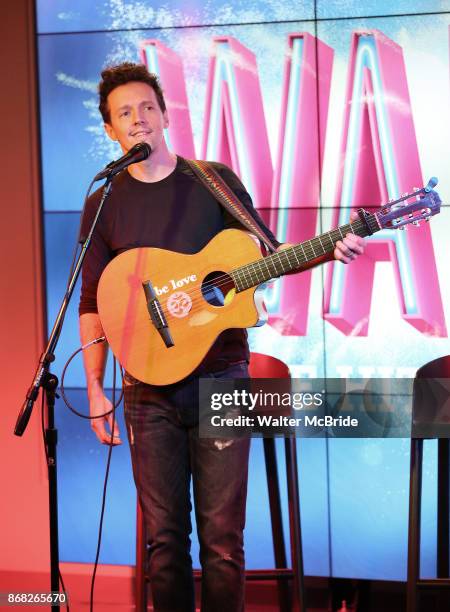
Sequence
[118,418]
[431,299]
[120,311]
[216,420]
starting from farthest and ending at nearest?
[118,418] → [431,299] → [120,311] → [216,420]

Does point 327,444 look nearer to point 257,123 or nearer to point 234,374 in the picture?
point 234,374

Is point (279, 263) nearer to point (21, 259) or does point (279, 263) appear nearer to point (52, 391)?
point (52, 391)

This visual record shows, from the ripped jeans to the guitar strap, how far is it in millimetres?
377

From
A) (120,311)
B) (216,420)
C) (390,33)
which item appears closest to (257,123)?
(390,33)

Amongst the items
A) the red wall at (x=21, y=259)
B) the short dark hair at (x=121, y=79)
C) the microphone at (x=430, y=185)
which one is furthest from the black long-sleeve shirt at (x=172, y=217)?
the red wall at (x=21, y=259)

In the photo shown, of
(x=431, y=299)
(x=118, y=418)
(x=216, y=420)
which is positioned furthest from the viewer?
(x=118, y=418)

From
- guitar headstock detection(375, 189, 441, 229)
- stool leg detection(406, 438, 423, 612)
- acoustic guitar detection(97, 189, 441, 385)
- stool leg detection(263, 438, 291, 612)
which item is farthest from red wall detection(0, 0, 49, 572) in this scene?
guitar headstock detection(375, 189, 441, 229)

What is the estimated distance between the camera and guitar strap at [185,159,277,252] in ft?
7.35

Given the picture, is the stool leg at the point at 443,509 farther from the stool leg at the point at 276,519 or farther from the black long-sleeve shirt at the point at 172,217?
the black long-sleeve shirt at the point at 172,217

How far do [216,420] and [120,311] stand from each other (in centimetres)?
43

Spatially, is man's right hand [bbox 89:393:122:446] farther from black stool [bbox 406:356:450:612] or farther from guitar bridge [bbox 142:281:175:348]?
black stool [bbox 406:356:450:612]

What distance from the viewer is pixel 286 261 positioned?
7.19ft

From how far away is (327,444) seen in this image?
3.23m

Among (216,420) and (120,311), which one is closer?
(216,420)
